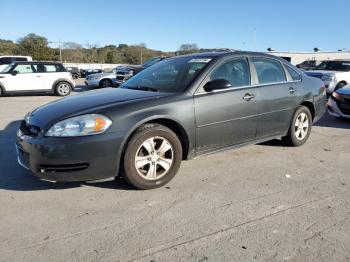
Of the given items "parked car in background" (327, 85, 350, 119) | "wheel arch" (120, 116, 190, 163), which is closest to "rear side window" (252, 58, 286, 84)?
"wheel arch" (120, 116, 190, 163)

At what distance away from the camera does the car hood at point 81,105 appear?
12.8 ft

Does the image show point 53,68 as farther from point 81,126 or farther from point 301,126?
point 81,126

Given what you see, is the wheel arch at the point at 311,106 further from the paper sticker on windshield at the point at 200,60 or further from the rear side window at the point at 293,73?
the paper sticker on windshield at the point at 200,60

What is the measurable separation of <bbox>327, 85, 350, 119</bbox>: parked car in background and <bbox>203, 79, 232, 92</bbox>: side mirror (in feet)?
16.6

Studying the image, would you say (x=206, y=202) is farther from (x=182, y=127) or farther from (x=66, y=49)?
(x=66, y=49)

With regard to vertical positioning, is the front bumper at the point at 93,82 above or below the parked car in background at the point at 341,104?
above

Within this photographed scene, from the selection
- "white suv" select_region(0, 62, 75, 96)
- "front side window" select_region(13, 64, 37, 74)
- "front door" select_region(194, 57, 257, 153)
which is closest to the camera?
"front door" select_region(194, 57, 257, 153)

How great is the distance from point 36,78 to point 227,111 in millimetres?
12648

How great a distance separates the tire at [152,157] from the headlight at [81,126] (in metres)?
0.35

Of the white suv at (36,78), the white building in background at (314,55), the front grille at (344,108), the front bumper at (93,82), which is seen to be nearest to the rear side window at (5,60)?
the front bumper at (93,82)

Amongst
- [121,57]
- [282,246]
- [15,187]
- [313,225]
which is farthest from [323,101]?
[121,57]

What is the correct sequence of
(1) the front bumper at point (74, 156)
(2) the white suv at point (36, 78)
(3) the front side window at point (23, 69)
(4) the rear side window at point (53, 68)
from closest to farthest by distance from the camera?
1. (1) the front bumper at point (74, 156)
2. (2) the white suv at point (36, 78)
3. (3) the front side window at point (23, 69)
4. (4) the rear side window at point (53, 68)

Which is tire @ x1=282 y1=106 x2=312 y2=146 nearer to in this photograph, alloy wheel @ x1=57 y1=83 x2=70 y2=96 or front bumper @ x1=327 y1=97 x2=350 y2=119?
front bumper @ x1=327 y1=97 x2=350 y2=119

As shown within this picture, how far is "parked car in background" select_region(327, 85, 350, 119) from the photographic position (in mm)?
8508
